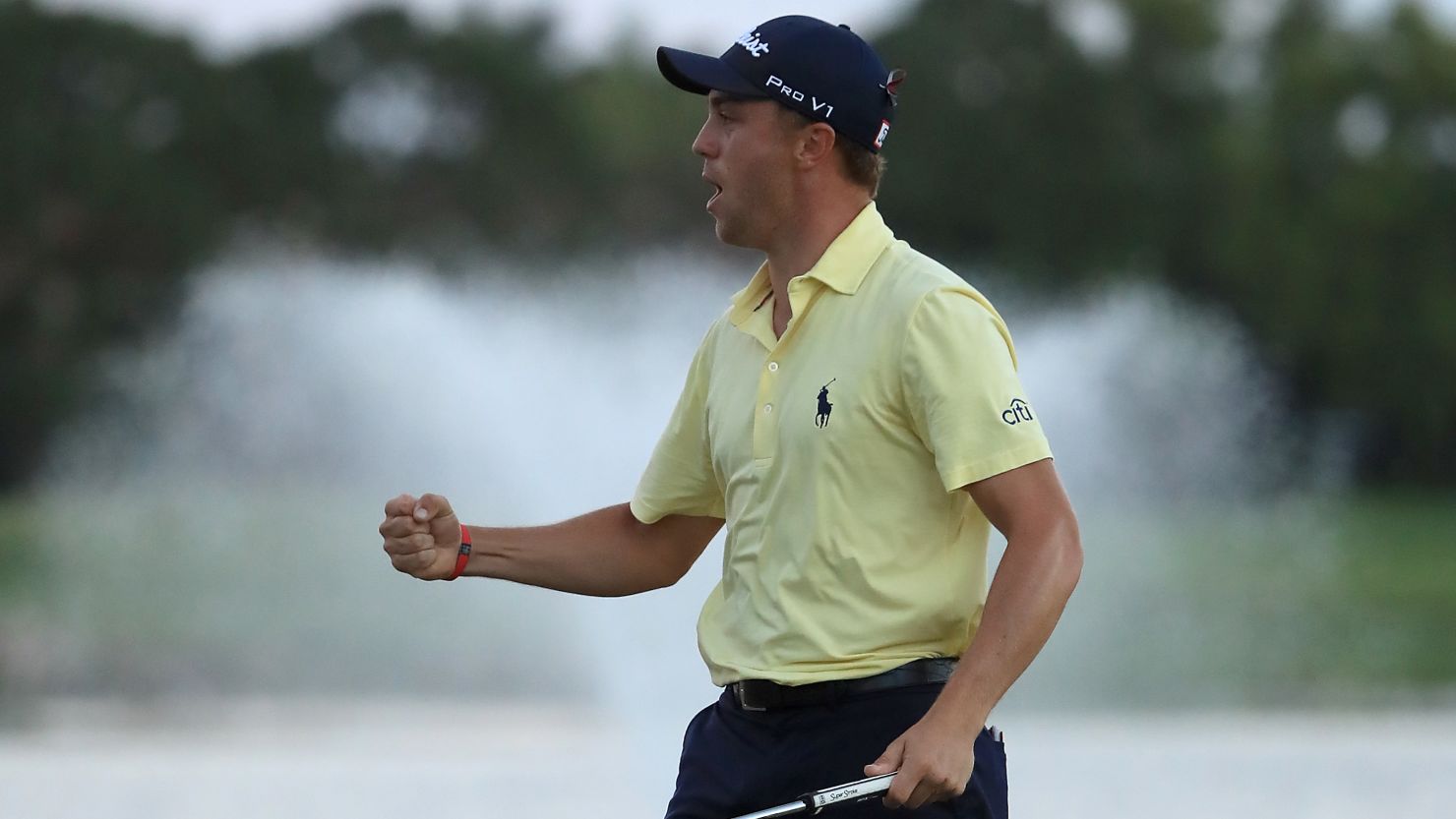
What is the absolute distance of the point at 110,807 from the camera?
9.19 metres

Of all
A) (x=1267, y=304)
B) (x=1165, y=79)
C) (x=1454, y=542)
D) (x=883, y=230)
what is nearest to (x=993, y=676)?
(x=883, y=230)

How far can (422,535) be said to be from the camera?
13.0 ft

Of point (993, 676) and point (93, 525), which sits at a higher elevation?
point (93, 525)

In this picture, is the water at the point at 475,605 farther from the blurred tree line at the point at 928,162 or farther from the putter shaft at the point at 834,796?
the putter shaft at the point at 834,796

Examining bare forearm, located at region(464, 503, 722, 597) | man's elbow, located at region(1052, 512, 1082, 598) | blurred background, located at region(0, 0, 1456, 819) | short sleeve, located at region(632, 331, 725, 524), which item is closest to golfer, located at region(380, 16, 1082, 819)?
man's elbow, located at region(1052, 512, 1082, 598)

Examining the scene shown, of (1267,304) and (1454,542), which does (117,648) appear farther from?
(1267,304)

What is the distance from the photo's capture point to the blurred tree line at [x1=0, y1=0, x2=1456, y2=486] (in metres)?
38.1

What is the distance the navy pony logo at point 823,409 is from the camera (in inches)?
136

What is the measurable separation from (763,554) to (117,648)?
43.4 ft

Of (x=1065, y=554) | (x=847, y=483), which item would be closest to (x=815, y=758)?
(x=847, y=483)

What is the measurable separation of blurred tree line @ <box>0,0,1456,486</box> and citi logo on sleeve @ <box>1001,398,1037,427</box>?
112 feet

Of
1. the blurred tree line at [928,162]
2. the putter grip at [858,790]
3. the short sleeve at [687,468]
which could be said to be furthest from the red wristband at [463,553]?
the blurred tree line at [928,162]

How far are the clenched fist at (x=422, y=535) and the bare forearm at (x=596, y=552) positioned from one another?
0.06m

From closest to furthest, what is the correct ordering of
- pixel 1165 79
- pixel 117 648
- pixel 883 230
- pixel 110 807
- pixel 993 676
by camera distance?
pixel 993 676 < pixel 883 230 < pixel 110 807 < pixel 117 648 < pixel 1165 79
